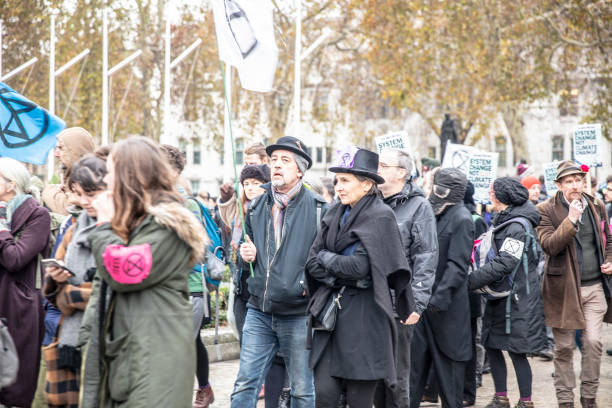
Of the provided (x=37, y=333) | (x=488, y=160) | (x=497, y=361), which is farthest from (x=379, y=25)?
(x=37, y=333)

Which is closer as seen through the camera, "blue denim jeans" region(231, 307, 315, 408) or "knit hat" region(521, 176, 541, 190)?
"blue denim jeans" region(231, 307, 315, 408)

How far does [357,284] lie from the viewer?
5445 mm

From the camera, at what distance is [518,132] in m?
39.1

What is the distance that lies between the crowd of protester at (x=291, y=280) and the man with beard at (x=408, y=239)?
13mm

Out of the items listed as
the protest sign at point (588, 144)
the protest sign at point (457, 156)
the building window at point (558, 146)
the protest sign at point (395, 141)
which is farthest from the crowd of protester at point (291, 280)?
the building window at point (558, 146)

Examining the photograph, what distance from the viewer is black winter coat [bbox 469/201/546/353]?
7.59m

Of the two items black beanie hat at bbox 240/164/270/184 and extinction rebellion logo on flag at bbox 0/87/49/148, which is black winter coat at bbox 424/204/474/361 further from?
extinction rebellion logo on flag at bbox 0/87/49/148

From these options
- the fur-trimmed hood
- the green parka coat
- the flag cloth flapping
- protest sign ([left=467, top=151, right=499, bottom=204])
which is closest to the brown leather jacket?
protest sign ([left=467, top=151, right=499, bottom=204])

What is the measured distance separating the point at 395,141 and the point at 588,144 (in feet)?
8.57

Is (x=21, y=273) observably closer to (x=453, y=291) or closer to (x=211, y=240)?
(x=211, y=240)

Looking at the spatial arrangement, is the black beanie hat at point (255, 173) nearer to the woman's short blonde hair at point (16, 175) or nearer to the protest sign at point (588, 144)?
the woman's short blonde hair at point (16, 175)

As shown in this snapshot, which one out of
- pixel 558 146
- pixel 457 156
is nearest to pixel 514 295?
pixel 457 156

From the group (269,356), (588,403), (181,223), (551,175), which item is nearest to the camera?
(181,223)

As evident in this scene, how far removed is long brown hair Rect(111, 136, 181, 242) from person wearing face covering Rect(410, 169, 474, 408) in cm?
360
